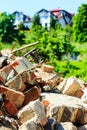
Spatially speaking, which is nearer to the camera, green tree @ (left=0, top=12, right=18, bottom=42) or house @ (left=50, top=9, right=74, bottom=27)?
green tree @ (left=0, top=12, right=18, bottom=42)

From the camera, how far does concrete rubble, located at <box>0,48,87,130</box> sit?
234 inches

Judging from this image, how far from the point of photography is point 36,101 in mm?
6078

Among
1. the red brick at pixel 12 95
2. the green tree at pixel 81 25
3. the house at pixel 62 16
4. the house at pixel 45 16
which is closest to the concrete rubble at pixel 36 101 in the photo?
the red brick at pixel 12 95

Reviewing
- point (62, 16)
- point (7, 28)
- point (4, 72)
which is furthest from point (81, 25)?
point (4, 72)

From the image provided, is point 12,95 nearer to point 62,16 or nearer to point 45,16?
point 62,16

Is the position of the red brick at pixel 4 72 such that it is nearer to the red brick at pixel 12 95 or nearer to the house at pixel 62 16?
the red brick at pixel 12 95

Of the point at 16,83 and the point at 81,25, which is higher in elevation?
the point at 16,83

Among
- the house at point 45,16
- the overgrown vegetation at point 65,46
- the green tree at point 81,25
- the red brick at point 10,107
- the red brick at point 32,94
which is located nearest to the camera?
the red brick at point 10,107

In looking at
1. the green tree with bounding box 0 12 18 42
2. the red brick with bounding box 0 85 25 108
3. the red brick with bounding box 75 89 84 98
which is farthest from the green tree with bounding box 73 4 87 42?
the red brick with bounding box 0 85 25 108

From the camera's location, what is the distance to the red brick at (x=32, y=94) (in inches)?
276

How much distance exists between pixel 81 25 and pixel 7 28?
417 inches

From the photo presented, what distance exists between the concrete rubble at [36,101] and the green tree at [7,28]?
27.9 m

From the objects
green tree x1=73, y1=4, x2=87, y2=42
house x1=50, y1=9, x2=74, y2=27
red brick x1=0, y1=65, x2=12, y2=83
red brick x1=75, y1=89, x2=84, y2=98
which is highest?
red brick x1=0, y1=65, x2=12, y2=83

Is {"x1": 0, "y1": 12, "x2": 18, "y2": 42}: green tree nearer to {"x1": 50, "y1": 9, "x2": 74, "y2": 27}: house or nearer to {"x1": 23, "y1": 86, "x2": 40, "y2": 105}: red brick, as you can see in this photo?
{"x1": 50, "y1": 9, "x2": 74, "y2": 27}: house
